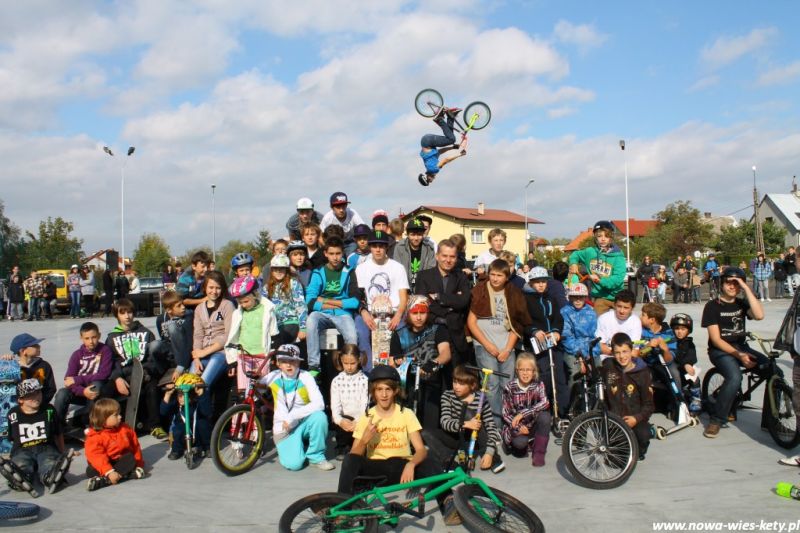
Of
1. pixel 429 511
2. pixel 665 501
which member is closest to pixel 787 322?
pixel 665 501

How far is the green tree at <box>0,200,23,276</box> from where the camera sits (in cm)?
5303

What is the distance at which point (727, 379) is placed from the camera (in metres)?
6.13

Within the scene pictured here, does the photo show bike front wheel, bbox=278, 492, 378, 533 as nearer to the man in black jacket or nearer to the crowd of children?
the crowd of children

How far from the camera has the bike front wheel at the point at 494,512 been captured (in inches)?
148

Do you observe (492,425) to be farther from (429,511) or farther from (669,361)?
(669,361)

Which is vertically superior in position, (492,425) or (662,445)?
(492,425)

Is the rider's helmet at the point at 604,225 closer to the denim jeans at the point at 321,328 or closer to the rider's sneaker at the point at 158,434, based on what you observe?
the denim jeans at the point at 321,328

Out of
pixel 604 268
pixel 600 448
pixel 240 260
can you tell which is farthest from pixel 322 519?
pixel 604 268

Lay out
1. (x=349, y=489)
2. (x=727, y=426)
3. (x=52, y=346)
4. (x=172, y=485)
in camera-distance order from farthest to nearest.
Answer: (x=52, y=346) → (x=727, y=426) → (x=172, y=485) → (x=349, y=489)

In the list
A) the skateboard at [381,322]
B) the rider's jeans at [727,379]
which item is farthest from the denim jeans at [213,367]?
the rider's jeans at [727,379]

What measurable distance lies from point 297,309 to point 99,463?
8.01 feet

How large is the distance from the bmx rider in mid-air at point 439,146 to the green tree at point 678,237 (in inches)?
1799

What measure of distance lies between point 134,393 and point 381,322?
8.92 ft

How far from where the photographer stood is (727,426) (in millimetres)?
6484
